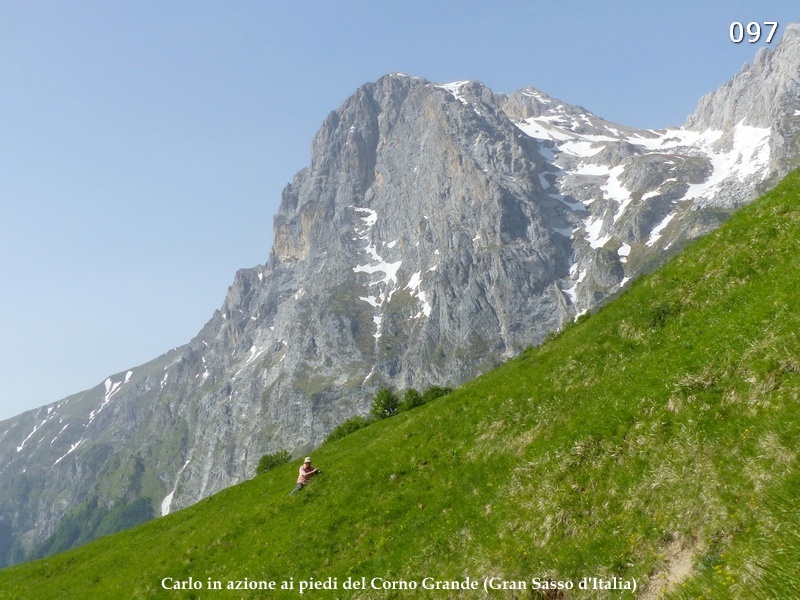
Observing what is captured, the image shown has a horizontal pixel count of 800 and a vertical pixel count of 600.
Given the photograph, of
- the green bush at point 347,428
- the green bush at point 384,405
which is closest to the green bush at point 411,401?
the green bush at point 347,428

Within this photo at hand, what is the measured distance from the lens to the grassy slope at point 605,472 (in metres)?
10.6

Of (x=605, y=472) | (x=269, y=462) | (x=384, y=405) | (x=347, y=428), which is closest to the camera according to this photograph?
(x=605, y=472)

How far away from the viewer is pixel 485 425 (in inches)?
968

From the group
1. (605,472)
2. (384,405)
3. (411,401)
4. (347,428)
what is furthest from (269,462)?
(605,472)

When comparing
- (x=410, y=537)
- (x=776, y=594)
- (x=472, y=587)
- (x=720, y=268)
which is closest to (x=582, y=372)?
(x=720, y=268)

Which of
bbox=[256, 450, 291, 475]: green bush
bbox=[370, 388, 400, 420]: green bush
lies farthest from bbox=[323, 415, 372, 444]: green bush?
bbox=[256, 450, 291, 475]: green bush

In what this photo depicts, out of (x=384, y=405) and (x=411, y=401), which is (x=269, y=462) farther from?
(x=411, y=401)

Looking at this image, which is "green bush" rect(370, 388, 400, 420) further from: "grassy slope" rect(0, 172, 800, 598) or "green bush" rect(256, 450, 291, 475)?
"grassy slope" rect(0, 172, 800, 598)

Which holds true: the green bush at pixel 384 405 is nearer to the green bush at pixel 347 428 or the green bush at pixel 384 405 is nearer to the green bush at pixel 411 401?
the green bush at pixel 347 428

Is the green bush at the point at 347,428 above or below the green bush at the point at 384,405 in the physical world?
below

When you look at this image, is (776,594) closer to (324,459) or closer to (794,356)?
(794,356)

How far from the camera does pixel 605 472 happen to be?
48.4ft

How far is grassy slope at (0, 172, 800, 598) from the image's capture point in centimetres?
1058

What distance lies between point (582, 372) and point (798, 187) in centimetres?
1298
